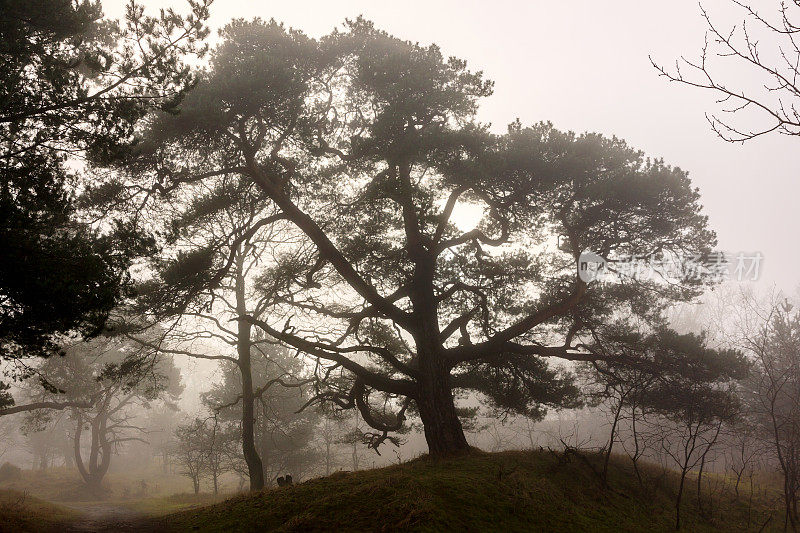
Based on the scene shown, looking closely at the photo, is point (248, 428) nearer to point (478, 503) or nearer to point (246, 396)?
point (246, 396)

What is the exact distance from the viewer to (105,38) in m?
11.9

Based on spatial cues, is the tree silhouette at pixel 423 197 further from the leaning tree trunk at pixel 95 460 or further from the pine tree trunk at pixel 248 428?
the leaning tree trunk at pixel 95 460

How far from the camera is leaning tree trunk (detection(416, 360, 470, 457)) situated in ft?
35.2

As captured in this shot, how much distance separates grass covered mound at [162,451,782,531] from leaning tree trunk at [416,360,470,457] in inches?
21.0

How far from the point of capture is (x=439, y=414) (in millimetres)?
11039

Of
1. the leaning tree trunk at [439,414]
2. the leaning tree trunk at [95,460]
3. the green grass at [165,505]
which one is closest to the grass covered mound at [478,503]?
the leaning tree trunk at [439,414]

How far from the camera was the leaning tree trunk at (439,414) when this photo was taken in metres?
10.7

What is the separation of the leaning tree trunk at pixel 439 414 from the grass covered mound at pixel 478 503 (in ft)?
1.75

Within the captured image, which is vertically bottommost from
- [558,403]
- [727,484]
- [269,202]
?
[727,484]

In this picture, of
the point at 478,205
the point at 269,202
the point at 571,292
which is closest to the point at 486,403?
the point at 571,292

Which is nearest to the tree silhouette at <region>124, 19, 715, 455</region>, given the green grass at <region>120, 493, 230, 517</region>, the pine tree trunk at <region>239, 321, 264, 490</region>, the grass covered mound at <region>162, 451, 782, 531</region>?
the grass covered mound at <region>162, 451, 782, 531</region>

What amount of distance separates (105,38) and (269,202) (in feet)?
21.0

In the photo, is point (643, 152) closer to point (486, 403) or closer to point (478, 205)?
point (478, 205)

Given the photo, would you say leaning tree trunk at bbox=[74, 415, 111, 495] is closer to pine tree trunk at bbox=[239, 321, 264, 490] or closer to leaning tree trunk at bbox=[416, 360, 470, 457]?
pine tree trunk at bbox=[239, 321, 264, 490]
